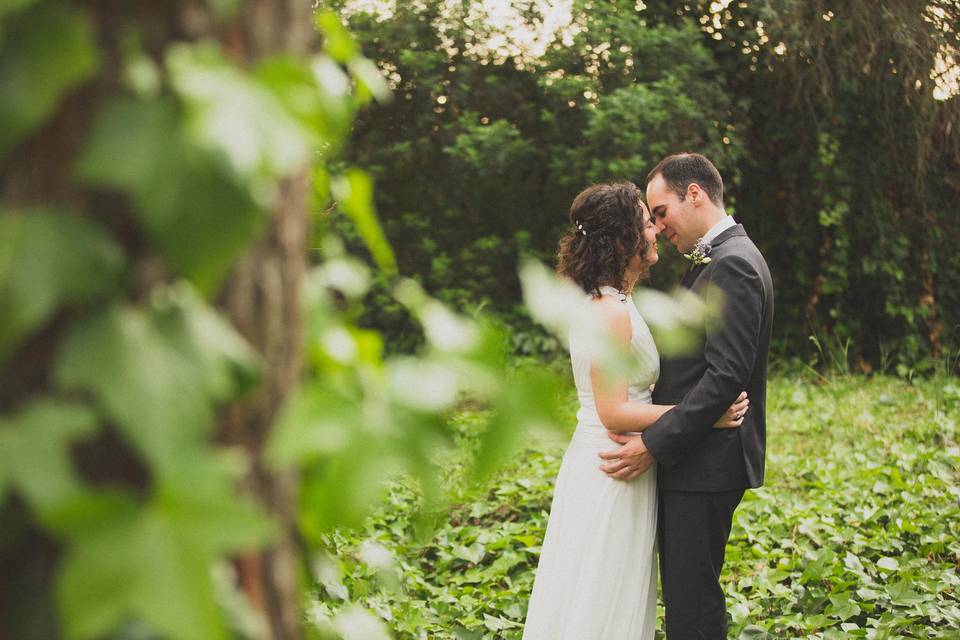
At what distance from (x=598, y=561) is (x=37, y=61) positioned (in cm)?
276

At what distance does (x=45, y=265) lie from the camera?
1.89 ft

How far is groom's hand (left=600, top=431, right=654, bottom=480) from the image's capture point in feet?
9.82

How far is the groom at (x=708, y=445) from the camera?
9.28ft

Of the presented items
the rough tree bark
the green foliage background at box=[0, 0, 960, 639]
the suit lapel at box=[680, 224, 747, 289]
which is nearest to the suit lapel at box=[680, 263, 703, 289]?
the suit lapel at box=[680, 224, 747, 289]

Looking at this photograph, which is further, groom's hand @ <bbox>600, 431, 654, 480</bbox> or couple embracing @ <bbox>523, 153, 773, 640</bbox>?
groom's hand @ <bbox>600, 431, 654, 480</bbox>

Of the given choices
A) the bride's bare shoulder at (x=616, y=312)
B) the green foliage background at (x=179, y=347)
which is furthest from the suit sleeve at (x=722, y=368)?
the green foliage background at (x=179, y=347)

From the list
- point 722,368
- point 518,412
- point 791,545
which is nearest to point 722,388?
point 722,368

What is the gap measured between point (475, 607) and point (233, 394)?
135 inches

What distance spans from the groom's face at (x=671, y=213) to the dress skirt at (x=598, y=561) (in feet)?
2.53

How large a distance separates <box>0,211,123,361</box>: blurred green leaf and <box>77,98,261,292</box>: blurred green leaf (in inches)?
1.8

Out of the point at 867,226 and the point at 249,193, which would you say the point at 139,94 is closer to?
the point at 249,193

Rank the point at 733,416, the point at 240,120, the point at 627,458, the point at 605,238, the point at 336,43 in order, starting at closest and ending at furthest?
the point at 240,120 → the point at 336,43 → the point at 733,416 → the point at 627,458 → the point at 605,238

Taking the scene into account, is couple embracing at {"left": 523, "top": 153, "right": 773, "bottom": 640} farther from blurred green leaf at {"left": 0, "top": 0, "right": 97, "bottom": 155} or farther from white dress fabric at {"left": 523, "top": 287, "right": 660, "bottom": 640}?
blurred green leaf at {"left": 0, "top": 0, "right": 97, "bottom": 155}

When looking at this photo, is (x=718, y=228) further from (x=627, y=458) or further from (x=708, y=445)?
(x=627, y=458)
